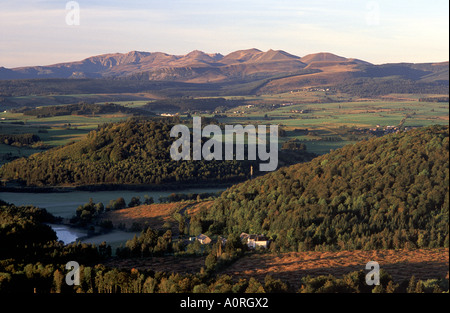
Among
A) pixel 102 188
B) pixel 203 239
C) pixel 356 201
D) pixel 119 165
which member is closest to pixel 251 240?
pixel 203 239

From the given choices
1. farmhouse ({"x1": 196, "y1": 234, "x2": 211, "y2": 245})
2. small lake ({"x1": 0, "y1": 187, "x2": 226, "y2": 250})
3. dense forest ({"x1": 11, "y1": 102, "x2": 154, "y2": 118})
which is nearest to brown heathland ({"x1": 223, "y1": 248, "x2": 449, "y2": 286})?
farmhouse ({"x1": 196, "y1": 234, "x2": 211, "y2": 245})

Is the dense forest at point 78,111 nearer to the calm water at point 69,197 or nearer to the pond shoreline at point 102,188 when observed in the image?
the pond shoreline at point 102,188

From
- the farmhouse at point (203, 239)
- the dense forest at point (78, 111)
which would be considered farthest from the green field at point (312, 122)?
the farmhouse at point (203, 239)

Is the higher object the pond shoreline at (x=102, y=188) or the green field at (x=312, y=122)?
the green field at (x=312, y=122)

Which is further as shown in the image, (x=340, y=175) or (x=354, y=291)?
(x=340, y=175)

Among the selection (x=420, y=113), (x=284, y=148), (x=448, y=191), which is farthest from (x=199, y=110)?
(x=448, y=191)

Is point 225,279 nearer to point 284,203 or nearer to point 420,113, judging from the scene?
point 284,203

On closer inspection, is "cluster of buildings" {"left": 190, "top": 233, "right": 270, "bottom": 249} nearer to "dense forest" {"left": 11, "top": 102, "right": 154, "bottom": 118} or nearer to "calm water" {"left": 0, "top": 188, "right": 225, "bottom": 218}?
"calm water" {"left": 0, "top": 188, "right": 225, "bottom": 218}
